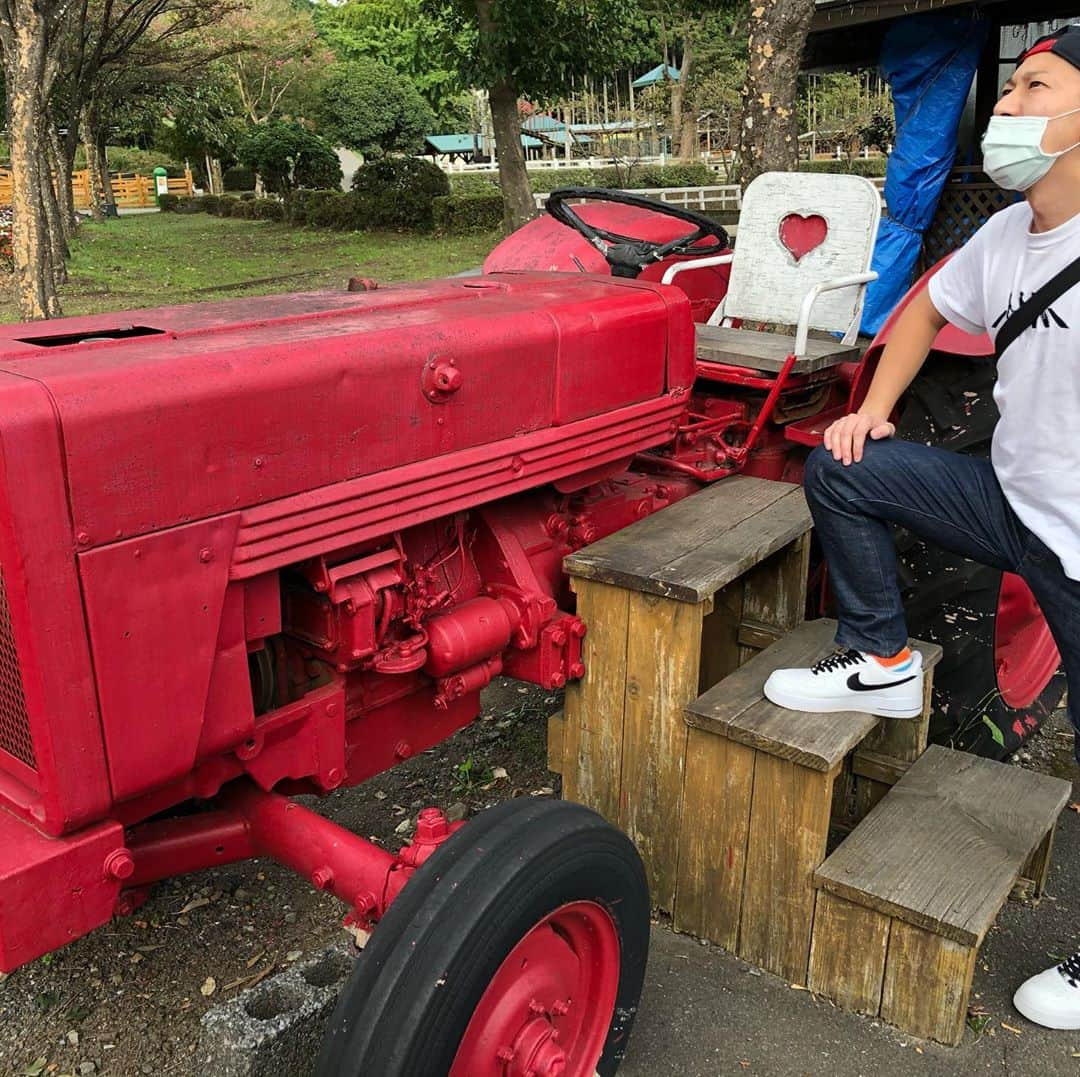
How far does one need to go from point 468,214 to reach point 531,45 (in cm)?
907

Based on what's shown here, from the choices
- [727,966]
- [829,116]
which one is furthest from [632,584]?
[829,116]

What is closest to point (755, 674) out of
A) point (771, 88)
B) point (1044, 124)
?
point (1044, 124)

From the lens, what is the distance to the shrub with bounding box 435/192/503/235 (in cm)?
2266

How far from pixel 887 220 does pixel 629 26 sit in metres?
9.20

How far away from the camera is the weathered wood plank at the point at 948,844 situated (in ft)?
7.20

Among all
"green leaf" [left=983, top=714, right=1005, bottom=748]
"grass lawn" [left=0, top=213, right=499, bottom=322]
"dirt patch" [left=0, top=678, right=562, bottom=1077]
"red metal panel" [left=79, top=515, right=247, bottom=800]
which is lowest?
"grass lawn" [left=0, top=213, right=499, bottom=322]

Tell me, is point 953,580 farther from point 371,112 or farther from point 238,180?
point 238,180

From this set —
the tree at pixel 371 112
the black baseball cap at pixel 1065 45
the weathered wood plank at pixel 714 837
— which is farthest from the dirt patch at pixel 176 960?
the tree at pixel 371 112

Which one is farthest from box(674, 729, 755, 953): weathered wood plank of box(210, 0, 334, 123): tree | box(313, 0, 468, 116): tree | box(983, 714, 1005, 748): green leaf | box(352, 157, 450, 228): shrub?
box(210, 0, 334, 123): tree

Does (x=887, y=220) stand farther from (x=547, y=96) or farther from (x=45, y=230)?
(x=547, y=96)

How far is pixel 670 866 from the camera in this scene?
8.45ft

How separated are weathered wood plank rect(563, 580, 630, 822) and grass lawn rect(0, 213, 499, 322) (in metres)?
8.40

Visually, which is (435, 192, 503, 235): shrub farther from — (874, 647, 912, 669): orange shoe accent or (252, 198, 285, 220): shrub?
(874, 647, 912, 669): orange shoe accent

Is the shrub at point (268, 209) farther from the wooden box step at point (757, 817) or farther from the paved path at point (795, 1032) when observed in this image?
the paved path at point (795, 1032)
